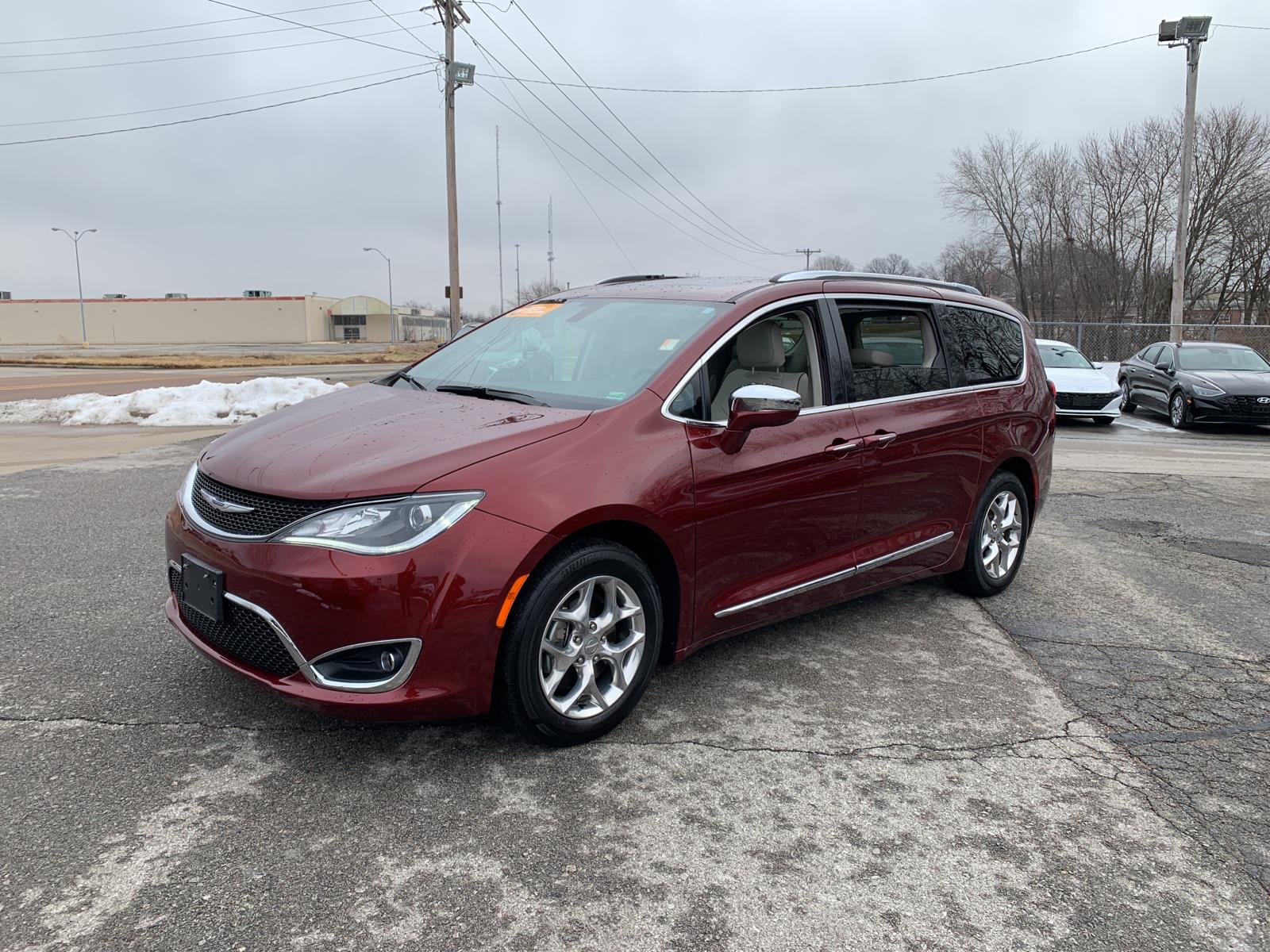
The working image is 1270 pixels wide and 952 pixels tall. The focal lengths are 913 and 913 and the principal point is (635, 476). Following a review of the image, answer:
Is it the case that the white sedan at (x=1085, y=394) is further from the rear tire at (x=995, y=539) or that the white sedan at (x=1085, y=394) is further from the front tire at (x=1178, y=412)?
the rear tire at (x=995, y=539)

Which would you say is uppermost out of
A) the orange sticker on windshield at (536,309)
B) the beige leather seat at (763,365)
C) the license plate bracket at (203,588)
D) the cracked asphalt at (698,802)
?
the orange sticker on windshield at (536,309)

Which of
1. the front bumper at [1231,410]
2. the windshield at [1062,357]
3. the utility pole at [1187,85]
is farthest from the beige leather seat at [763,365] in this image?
the utility pole at [1187,85]

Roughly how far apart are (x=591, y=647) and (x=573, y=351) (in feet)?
4.80

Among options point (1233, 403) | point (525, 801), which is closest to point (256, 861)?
point (525, 801)

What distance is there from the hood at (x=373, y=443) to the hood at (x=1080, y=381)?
14.0 m

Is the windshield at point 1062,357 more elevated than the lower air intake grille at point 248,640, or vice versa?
the windshield at point 1062,357

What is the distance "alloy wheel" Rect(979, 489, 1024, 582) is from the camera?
5238 mm

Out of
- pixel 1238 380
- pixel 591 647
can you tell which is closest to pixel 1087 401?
pixel 1238 380

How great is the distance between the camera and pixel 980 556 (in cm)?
520

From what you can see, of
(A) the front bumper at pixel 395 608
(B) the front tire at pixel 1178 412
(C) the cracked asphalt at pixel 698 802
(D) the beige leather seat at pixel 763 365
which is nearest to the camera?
(C) the cracked asphalt at pixel 698 802

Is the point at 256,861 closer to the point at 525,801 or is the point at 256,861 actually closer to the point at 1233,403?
the point at 525,801

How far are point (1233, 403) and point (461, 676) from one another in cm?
1604

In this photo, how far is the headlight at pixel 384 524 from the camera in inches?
113

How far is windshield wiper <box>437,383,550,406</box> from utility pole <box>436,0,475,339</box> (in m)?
20.3
